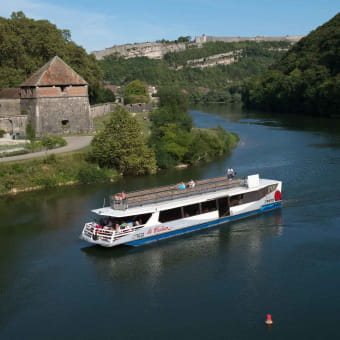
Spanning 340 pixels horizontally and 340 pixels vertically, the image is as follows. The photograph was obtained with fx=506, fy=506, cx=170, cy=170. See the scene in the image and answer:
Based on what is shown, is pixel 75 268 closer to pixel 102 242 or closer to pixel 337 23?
pixel 102 242

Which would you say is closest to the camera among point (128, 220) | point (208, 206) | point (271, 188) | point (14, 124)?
point (128, 220)

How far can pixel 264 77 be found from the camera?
4045 inches

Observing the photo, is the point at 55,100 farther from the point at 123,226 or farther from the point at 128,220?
the point at 123,226

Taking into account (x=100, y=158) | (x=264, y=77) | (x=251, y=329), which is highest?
(x=264, y=77)

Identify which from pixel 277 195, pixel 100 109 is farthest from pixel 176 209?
pixel 100 109

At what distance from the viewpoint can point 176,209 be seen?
79.4 ft

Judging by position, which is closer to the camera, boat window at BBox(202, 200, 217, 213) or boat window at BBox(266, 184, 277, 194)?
boat window at BBox(202, 200, 217, 213)

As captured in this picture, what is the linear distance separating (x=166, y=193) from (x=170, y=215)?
4.71 ft

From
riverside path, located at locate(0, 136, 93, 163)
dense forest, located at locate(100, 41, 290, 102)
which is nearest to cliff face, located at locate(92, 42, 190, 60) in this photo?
dense forest, located at locate(100, 41, 290, 102)

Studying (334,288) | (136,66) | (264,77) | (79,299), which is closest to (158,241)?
(79,299)

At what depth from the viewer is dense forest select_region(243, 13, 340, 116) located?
76500mm

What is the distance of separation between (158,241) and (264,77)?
278 feet

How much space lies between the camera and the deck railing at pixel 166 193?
23733 millimetres

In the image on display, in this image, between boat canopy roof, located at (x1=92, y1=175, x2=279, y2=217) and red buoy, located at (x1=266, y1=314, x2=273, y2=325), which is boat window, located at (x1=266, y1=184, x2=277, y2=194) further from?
red buoy, located at (x1=266, y1=314, x2=273, y2=325)
